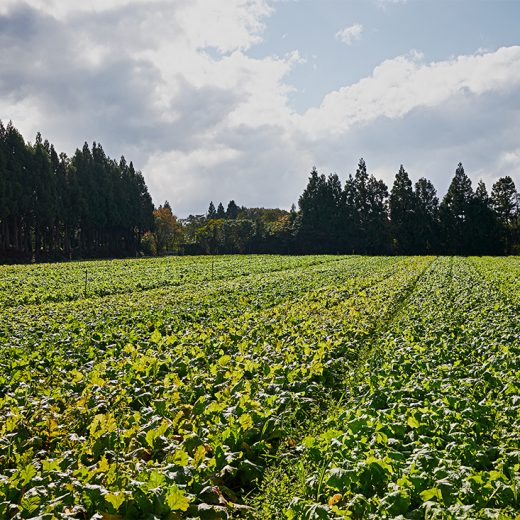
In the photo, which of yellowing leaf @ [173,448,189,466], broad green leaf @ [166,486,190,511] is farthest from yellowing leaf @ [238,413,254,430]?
broad green leaf @ [166,486,190,511]

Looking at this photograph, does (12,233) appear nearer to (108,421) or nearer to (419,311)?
(419,311)

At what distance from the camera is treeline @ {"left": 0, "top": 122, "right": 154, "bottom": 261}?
179ft

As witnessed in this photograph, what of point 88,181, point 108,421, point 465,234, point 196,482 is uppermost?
point 88,181

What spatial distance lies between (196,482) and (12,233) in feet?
198

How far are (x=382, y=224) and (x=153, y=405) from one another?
3106 inches

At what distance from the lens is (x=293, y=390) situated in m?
7.29

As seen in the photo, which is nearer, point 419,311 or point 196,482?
point 196,482

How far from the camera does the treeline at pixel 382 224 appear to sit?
7506 cm

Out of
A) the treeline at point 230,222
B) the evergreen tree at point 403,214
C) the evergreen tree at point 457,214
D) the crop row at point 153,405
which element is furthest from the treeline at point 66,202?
the evergreen tree at point 457,214

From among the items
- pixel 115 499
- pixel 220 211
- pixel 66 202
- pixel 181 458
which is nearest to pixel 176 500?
pixel 115 499

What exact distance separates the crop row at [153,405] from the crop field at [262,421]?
25 mm

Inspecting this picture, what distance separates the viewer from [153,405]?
6098mm

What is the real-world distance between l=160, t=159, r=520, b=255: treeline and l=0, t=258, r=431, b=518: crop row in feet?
226

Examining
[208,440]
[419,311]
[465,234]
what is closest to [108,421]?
[208,440]
